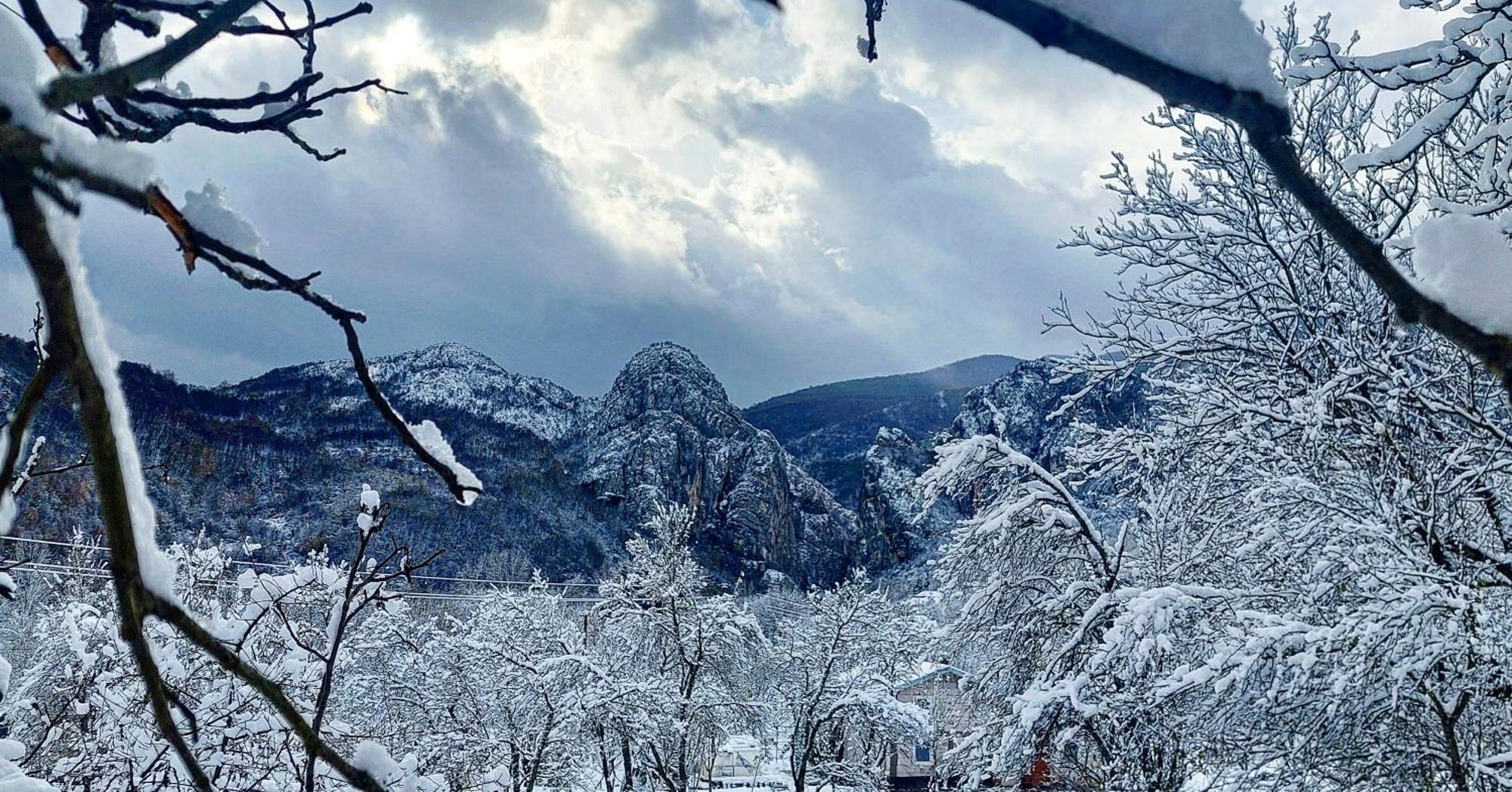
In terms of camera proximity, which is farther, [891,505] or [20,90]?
[891,505]

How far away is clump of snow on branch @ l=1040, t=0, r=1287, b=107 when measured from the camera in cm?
42

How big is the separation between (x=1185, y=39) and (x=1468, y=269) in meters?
0.19

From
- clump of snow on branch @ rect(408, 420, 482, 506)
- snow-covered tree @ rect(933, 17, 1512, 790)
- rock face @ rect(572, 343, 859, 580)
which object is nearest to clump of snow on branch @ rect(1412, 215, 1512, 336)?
clump of snow on branch @ rect(408, 420, 482, 506)

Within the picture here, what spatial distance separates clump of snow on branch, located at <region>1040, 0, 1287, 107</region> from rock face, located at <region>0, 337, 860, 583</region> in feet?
172

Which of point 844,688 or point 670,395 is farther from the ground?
point 670,395

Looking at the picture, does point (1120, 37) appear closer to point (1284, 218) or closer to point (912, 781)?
point (1284, 218)

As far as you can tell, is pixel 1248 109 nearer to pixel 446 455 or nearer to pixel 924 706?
pixel 446 455

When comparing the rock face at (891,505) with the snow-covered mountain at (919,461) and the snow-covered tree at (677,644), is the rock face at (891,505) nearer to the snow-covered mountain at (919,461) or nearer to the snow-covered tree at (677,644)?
the snow-covered mountain at (919,461)

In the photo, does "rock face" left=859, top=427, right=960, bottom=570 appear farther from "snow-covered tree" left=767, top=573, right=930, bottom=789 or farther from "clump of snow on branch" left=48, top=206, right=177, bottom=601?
"clump of snow on branch" left=48, top=206, right=177, bottom=601

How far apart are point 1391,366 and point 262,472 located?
66.5 m

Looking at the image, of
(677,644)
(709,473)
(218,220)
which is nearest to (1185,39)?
(218,220)

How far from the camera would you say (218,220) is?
0.64 m

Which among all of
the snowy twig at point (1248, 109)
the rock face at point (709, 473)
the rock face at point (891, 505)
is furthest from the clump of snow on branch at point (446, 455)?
the rock face at point (891, 505)

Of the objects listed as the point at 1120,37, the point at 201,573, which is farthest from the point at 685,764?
the point at 1120,37
